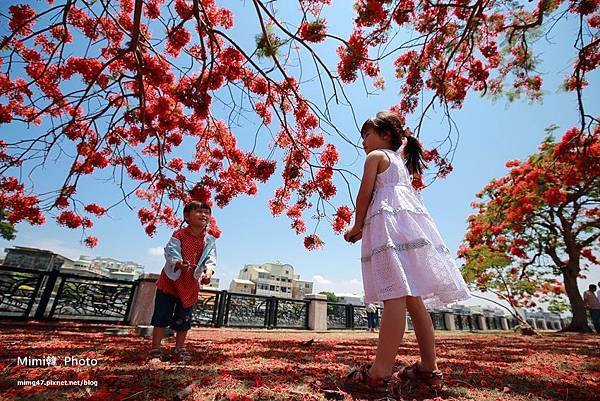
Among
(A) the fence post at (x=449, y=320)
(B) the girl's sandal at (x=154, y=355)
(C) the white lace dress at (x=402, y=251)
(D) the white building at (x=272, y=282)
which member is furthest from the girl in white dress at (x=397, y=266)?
(D) the white building at (x=272, y=282)

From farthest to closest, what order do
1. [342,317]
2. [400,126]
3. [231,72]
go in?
[342,317], [231,72], [400,126]

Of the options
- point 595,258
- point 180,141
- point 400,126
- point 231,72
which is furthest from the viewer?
point 595,258

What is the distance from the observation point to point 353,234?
1918 millimetres

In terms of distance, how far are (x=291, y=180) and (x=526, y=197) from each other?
10533 mm

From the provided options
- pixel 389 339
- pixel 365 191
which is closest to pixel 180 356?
pixel 389 339

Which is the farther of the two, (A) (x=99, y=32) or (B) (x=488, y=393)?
(A) (x=99, y=32)

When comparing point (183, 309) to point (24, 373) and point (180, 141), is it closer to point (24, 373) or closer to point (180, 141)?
point (24, 373)

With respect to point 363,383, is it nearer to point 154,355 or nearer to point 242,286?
point 154,355

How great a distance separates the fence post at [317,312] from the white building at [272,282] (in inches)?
1840

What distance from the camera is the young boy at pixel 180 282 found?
2477mm

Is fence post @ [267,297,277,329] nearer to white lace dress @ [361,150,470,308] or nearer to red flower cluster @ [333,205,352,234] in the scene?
red flower cluster @ [333,205,352,234]

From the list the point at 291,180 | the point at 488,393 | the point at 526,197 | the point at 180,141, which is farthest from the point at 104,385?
the point at 526,197

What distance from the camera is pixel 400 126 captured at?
2.13 m

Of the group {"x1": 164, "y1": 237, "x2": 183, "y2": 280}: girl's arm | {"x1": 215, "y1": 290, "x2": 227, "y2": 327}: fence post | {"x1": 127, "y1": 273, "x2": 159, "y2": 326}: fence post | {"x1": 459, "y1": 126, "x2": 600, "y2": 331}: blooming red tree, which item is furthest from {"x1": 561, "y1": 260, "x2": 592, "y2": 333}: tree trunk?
{"x1": 127, "y1": 273, "x2": 159, "y2": 326}: fence post
